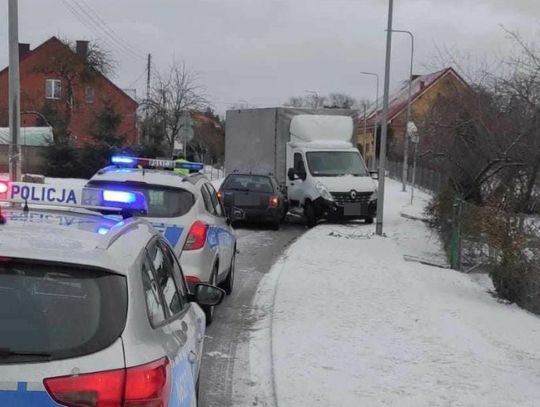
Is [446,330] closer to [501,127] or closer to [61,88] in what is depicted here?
[501,127]

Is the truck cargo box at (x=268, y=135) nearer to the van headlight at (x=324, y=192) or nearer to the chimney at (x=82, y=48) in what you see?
the van headlight at (x=324, y=192)

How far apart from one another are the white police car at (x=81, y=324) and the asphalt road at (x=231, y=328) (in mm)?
2663

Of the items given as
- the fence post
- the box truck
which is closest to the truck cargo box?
the box truck

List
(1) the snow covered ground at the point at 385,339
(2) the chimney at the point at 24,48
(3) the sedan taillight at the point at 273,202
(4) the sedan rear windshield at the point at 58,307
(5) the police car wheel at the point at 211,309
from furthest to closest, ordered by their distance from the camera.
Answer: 1. (2) the chimney at the point at 24,48
2. (3) the sedan taillight at the point at 273,202
3. (5) the police car wheel at the point at 211,309
4. (1) the snow covered ground at the point at 385,339
5. (4) the sedan rear windshield at the point at 58,307

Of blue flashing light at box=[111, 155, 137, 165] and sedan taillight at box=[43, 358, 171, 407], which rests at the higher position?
blue flashing light at box=[111, 155, 137, 165]

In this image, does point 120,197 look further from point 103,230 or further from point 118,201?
point 103,230

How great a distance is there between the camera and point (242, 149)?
76.5ft

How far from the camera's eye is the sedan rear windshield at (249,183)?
19.4 metres

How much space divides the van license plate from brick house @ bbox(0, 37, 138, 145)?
114 feet

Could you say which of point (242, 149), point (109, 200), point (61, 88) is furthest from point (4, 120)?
point (109, 200)

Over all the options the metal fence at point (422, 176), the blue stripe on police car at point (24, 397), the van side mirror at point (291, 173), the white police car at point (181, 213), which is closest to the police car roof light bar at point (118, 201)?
the blue stripe on police car at point (24, 397)

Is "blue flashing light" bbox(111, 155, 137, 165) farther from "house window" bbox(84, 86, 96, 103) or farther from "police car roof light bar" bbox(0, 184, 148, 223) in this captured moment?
"house window" bbox(84, 86, 96, 103)

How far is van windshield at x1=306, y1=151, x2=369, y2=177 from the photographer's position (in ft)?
68.9

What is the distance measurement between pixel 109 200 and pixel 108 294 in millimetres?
1579
